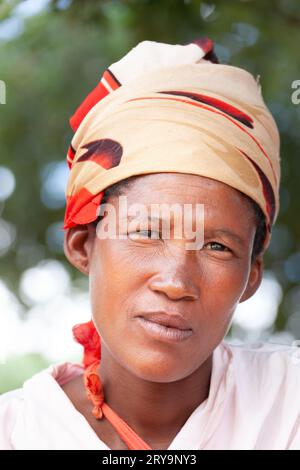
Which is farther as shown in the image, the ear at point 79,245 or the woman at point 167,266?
the ear at point 79,245

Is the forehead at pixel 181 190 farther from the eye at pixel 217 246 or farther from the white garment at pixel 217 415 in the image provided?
the white garment at pixel 217 415

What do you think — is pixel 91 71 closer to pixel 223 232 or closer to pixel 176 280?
pixel 223 232

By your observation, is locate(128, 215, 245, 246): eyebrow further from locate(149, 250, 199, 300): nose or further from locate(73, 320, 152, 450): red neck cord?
locate(73, 320, 152, 450): red neck cord

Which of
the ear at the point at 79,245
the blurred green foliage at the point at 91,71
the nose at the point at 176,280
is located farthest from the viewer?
the blurred green foliage at the point at 91,71

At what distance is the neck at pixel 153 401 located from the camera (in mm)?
2426

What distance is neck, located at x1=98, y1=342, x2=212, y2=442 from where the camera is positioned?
2426 millimetres

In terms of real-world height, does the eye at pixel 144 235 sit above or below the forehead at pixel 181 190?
below

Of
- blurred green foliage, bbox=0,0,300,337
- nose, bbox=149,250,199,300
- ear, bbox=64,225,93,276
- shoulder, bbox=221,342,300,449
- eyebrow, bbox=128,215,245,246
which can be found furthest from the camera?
blurred green foliage, bbox=0,0,300,337

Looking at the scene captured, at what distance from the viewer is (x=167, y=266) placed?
87.4 inches

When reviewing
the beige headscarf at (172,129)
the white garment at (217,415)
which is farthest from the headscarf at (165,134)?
the white garment at (217,415)

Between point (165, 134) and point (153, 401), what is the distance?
83 cm

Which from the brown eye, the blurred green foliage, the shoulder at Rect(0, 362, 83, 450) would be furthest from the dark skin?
the blurred green foliage

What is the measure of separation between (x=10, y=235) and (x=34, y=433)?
10.3ft

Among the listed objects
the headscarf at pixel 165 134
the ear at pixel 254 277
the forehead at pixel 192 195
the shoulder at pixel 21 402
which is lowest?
the shoulder at pixel 21 402
